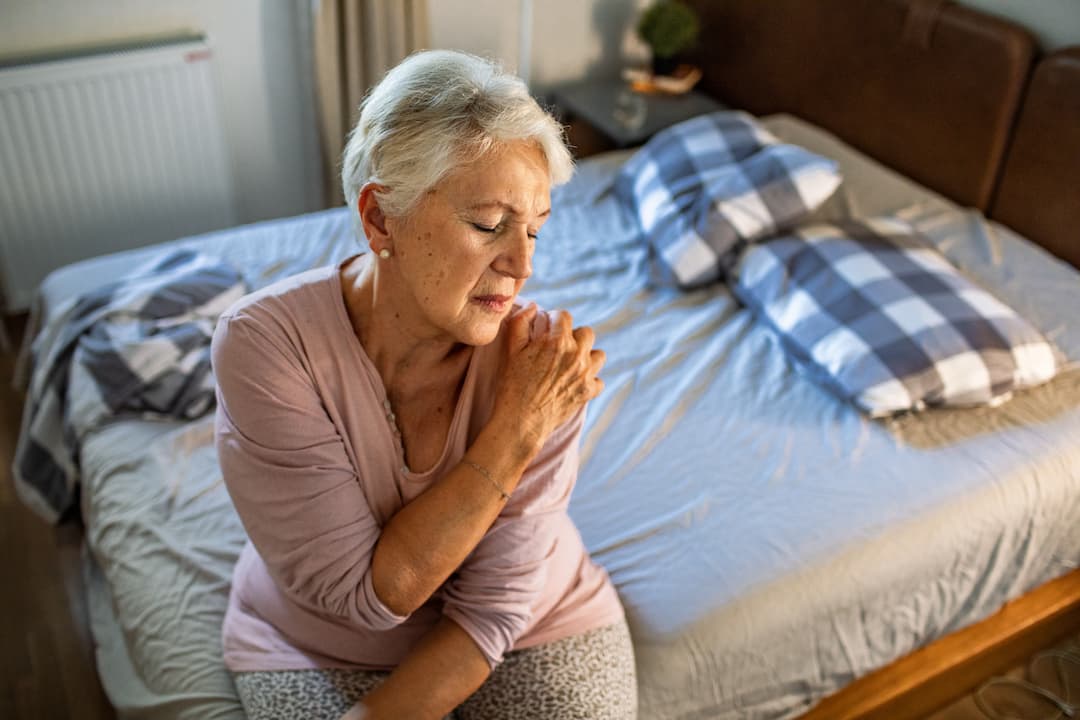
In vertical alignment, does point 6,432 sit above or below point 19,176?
below

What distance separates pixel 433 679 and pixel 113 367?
0.88 meters

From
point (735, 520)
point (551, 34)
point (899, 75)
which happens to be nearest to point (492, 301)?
point (735, 520)

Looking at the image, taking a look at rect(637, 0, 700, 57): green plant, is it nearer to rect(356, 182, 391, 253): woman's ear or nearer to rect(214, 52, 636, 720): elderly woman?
rect(214, 52, 636, 720): elderly woman

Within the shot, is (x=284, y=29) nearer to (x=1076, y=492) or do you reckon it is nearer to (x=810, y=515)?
(x=810, y=515)

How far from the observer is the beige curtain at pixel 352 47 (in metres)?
2.57

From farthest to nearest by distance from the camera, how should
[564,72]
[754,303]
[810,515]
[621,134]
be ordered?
[564,72] < [621,134] < [754,303] < [810,515]

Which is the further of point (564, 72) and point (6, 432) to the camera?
point (564, 72)

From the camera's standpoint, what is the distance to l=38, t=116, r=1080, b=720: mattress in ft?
4.55

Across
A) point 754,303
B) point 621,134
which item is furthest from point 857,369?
point 621,134

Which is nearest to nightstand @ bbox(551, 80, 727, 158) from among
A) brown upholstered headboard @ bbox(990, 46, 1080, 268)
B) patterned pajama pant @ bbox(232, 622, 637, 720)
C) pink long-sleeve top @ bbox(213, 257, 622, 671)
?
brown upholstered headboard @ bbox(990, 46, 1080, 268)

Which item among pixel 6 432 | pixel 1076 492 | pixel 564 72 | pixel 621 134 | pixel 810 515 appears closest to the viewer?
pixel 810 515

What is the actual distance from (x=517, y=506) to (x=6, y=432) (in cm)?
163

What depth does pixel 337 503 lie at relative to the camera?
1157 millimetres

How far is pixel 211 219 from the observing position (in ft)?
9.08
